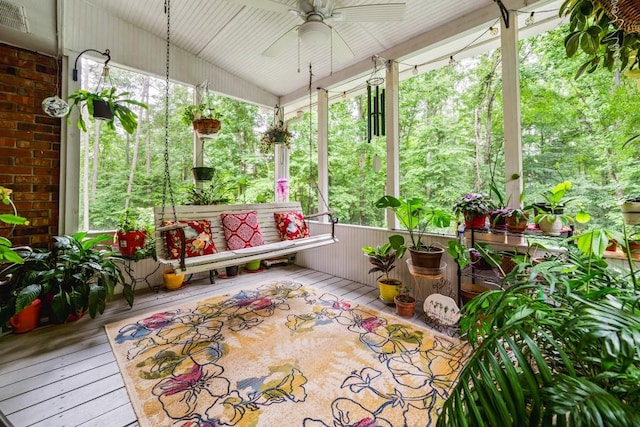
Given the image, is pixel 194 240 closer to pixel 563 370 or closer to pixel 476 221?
pixel 476 221

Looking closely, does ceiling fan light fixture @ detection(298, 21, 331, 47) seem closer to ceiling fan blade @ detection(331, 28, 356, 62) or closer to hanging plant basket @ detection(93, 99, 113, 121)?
ceiling fan blade @ detection(331, 28, 356, 62)

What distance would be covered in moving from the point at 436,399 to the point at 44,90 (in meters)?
4.33

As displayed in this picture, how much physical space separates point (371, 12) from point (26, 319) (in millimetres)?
3628

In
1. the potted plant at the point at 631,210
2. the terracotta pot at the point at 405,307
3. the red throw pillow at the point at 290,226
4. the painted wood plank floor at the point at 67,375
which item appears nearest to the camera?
the painted wood plank floor at the point at 67,375

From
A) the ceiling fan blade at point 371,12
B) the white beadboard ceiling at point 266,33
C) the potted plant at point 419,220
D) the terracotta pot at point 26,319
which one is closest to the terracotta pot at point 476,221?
the potted plant at point 419,220

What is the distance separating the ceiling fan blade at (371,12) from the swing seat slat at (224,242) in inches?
74.8

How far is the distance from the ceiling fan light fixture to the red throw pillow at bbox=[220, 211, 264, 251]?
1995 mm

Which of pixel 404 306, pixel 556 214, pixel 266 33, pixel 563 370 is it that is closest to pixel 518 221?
pixel 556 214

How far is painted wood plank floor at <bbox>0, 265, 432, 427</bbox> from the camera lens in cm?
137

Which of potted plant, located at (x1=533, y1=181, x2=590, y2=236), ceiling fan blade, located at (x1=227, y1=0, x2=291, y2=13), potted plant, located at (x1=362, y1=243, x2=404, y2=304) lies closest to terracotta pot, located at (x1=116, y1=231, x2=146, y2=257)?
ceiling fan blade, located at (x1=227, y1=0, x2=291, y2=13)

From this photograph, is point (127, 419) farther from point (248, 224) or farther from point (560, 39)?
point (560, 39)

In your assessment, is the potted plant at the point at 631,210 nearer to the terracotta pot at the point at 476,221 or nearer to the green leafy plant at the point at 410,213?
the terracotta pot at the point at 476,221

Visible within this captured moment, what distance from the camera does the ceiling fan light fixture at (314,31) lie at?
1.89 metres

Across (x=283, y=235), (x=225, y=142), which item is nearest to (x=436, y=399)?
(x=283, y=235)
